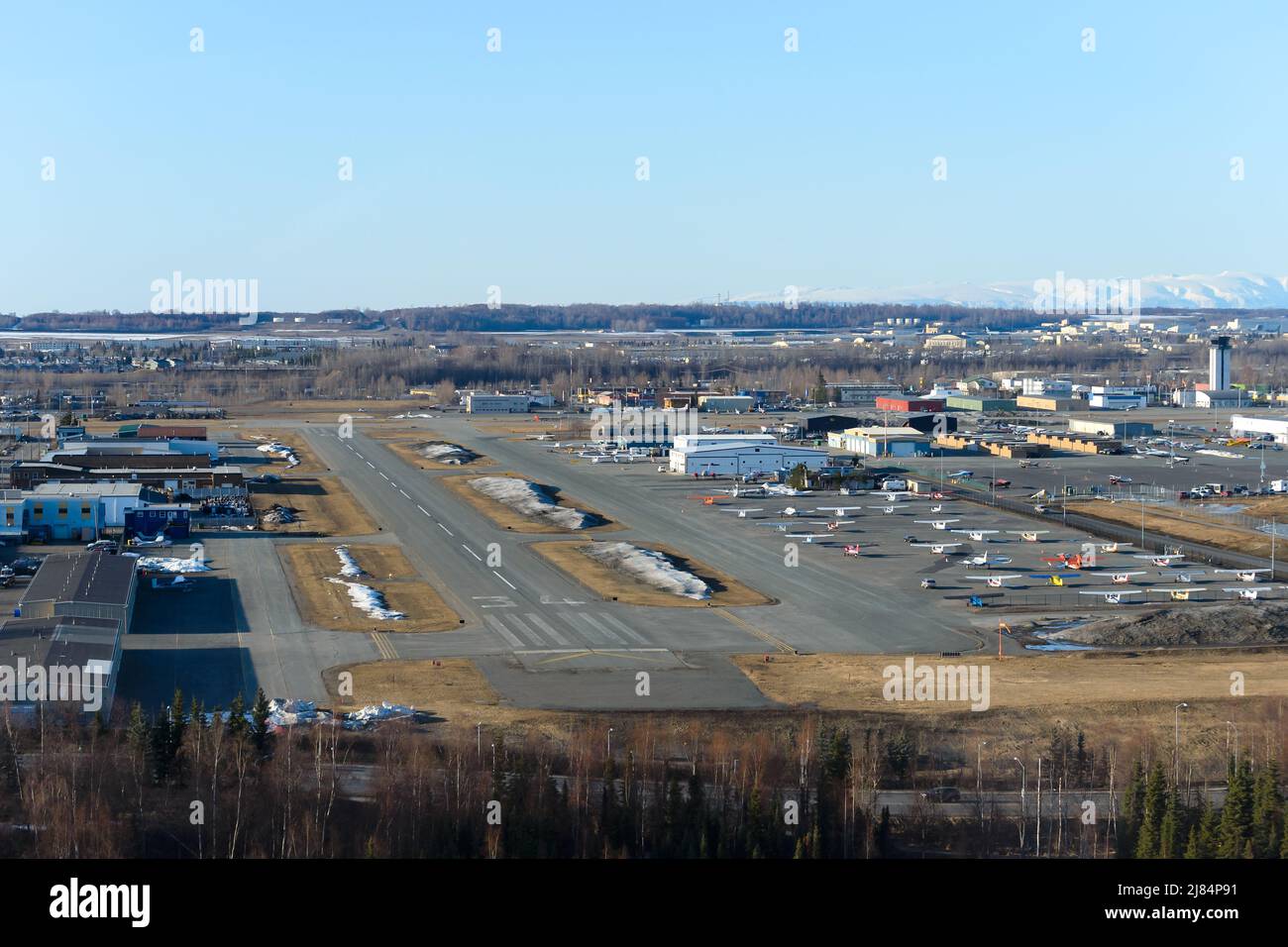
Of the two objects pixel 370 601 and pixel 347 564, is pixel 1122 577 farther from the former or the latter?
pixel 347 564

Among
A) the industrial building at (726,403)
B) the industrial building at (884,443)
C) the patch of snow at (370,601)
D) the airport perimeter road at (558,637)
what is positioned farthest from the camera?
the industrial building at (726,403)

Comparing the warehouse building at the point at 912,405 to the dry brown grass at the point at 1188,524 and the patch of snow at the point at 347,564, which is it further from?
the patch of snow at the point at 347,564

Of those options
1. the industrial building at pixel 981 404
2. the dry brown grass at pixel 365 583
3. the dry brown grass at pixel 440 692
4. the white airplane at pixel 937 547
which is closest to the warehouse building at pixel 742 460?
the white airplane at pixel 937 547

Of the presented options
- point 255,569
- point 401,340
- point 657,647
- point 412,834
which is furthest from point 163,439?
point 401,340

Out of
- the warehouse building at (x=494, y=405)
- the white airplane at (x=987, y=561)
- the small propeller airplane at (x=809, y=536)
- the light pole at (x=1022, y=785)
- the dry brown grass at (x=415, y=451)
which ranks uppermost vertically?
the warehouse building at (x=494, y=405)

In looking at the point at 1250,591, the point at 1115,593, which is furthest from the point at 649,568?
the point at 1250,591
